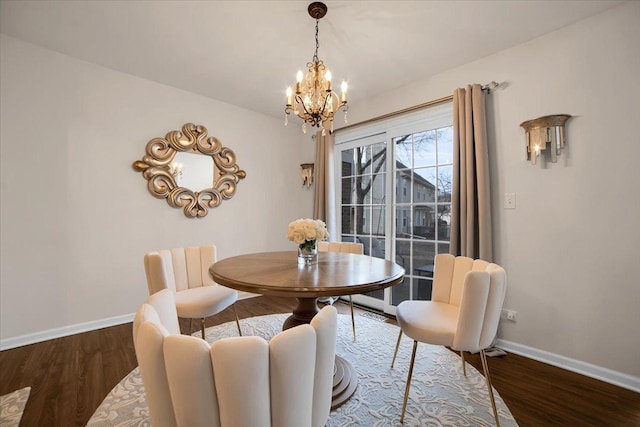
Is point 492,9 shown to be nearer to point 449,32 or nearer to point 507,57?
point 449,32

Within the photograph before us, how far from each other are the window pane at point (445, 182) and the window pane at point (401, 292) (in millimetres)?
945

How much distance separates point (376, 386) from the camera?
1712 mm

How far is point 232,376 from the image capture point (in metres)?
0.60

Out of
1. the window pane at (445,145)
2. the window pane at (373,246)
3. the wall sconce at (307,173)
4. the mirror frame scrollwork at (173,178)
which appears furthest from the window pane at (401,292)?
the mirror frame scrollwork at (173,178)

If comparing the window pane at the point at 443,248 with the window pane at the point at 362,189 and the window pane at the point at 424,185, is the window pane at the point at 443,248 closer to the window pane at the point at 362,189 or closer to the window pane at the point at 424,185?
the window pane at the point at 424,185

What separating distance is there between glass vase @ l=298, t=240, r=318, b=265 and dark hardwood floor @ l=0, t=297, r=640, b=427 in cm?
142

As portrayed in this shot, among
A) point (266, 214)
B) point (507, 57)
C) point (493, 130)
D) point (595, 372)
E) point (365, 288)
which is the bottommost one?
point (595, 372)

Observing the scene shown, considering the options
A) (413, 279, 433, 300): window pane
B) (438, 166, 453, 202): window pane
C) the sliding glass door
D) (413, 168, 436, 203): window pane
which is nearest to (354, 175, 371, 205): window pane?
the sliding glass door

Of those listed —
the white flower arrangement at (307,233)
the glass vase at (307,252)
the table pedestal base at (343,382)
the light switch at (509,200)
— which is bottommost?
the table pedestal base at (343,382)

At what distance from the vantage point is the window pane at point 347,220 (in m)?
3.54

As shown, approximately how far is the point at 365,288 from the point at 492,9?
2065 mm

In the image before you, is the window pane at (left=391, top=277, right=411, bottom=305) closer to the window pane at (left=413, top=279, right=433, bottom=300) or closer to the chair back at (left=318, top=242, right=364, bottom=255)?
the window pane at (left=413, top=279, right=433, bottom=300)

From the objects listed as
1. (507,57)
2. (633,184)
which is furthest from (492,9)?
(633,184)

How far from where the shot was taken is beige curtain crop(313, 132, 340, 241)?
348 cm
